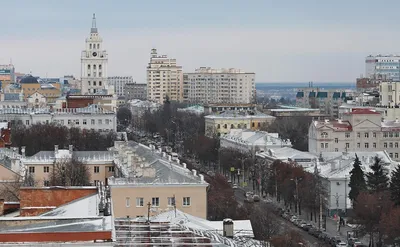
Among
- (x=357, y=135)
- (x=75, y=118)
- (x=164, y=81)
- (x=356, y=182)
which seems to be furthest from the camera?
(x=164, y=81)

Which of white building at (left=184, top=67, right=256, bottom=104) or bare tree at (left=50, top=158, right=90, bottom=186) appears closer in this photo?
bare tree at (left=50, top=158, right=90, bottom=186)

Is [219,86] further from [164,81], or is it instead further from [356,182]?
[356,182]

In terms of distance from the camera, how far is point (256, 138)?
279ft

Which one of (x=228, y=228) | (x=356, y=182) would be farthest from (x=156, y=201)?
(x=356, y=182)

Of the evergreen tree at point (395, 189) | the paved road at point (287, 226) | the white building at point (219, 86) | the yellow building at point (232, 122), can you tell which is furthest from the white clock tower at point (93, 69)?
the evergreen tree at point (395, 189)

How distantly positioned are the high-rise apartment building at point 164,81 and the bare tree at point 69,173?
130m

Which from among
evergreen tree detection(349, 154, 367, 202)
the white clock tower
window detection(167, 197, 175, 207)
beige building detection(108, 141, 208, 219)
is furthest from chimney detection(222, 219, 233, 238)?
the white clock tower

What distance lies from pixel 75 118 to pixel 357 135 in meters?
25.5

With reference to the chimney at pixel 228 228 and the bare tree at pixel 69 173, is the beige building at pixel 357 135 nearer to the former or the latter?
the bare tree at pixel 69 173

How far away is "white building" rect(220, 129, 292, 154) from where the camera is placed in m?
81.4

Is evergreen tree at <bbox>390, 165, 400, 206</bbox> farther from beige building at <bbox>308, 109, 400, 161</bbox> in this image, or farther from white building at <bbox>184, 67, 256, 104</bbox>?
white building at <bbox>184, 67, 256, 104</bbox>

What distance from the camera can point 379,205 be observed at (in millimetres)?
44938

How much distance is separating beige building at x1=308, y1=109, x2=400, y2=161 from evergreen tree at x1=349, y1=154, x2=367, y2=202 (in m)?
25.0

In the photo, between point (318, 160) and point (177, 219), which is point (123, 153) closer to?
point (318, 160)
